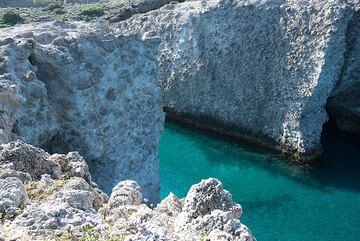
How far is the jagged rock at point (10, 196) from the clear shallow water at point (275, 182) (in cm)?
1168

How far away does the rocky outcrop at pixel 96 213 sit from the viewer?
6.20 m

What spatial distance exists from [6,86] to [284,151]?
16.1 metres

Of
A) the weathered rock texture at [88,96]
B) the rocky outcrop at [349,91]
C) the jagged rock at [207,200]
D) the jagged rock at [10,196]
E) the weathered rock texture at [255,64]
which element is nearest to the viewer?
the jagged rock at [10,196]

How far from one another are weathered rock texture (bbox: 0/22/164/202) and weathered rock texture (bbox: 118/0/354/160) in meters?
7.13

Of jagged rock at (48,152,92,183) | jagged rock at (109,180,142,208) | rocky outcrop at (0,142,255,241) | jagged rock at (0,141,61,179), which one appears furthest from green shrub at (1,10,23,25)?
jagged rock at (109,180,142,208)

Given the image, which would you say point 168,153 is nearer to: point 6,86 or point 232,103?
point 232,103

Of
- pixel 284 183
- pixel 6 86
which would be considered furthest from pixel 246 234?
pixel 284 183

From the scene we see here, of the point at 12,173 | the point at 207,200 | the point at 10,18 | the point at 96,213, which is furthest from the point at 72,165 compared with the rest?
the point at 10,18

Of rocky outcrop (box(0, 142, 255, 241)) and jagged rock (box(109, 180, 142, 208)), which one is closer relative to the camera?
rocky outcrop (box(0, 142, 255, 241))

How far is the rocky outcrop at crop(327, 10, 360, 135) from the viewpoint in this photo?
80.0ft

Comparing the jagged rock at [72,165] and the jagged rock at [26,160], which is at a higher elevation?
the jagged rock at [26,160]

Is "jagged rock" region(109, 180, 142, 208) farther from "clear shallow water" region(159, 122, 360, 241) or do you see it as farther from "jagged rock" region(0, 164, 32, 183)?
Result: "clear shallow water" region(159, 122, 360, 241)

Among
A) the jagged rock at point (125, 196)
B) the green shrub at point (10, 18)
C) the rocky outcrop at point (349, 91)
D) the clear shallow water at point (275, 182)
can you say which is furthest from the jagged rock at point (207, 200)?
the green shrub at point (10, 18)

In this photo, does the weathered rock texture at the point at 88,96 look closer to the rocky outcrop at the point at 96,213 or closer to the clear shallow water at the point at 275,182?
the rocky outcrop at the point at 96,213
